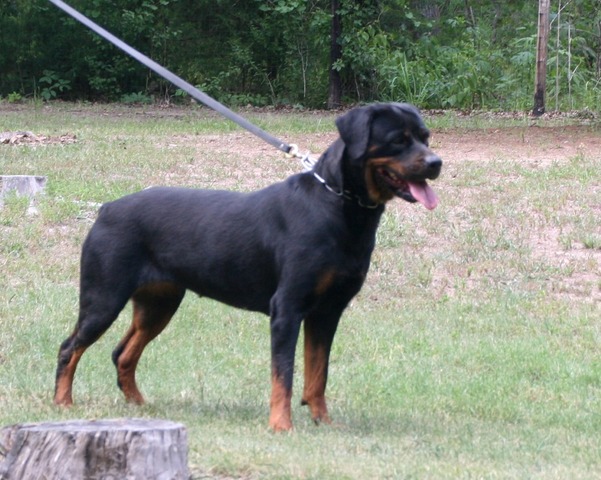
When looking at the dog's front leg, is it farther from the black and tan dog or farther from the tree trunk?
the tree trunk

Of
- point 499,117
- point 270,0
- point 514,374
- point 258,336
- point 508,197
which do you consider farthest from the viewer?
point 270,0

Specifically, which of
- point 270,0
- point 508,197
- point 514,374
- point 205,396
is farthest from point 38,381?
point 270,0

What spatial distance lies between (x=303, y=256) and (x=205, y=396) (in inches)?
62.0

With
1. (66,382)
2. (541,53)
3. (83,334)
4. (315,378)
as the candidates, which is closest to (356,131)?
(315,378)

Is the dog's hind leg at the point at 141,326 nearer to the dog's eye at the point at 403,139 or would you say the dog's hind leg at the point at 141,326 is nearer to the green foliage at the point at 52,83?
the dog's eye at the point at 403,139

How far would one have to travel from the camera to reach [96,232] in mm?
6297

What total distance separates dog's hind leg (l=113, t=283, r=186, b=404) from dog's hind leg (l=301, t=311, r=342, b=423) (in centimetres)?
83

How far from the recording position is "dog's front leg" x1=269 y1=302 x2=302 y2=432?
18.6 feet

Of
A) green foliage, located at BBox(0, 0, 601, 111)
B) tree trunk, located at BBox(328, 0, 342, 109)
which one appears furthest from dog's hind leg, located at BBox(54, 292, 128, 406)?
tree trunk, located at BBox(328, 0, 342, 109)

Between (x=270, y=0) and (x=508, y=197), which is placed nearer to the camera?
(x=508, y=197)

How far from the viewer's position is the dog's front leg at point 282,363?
5.68 meters

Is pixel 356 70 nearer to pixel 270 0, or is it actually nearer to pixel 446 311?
pixel 270 0

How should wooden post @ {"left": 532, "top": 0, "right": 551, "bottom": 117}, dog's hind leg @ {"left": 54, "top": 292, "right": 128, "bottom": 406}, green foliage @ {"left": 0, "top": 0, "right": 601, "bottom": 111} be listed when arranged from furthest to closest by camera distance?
green foliage @ {"left": 0, "top": 0, "right": 601, "bottom": 111}, wooden post @ {"left": 532, "top": 0, "right": 551, "bottom": 117}, dog's hind leg @ {"left": 54, "top": 292, "right": 128, "bottom": 406}

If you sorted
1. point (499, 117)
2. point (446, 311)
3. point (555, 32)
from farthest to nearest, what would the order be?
point (555, 32) < point (499, 117) < point (446, 311)
